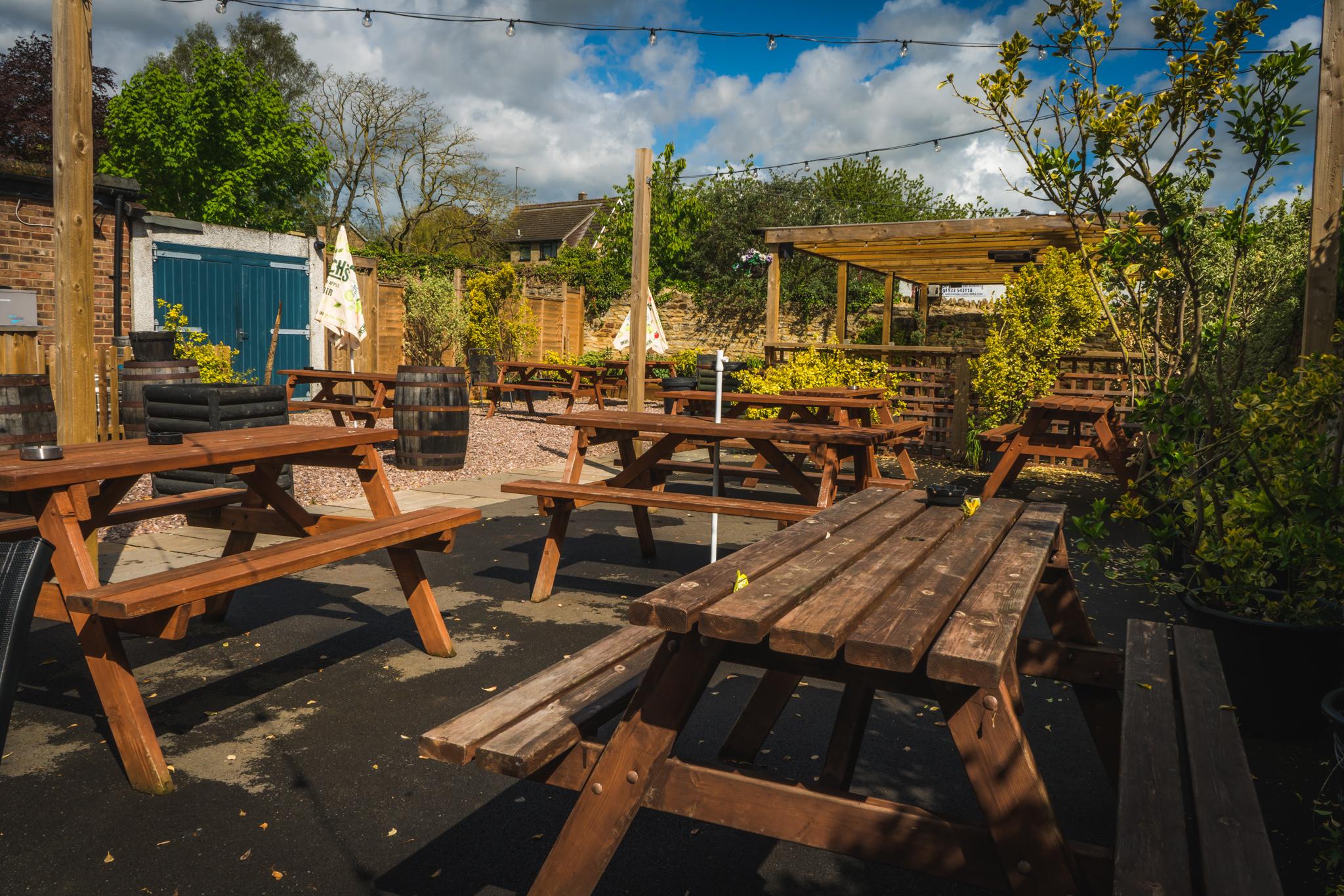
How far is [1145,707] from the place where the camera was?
2.09 metres

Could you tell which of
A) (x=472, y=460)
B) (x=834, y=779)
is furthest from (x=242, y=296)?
(x=834, y=779)

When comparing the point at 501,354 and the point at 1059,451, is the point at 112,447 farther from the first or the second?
the point at 501,354

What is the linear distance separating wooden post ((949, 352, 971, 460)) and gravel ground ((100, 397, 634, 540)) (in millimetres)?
3962

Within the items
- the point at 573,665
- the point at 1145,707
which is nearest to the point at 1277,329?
the point at 1145,707

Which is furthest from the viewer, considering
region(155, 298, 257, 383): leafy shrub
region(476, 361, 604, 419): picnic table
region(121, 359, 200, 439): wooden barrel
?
region(476, 361, 604, 419): picnic table

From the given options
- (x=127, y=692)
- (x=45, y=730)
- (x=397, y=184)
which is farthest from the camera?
(x=397, y=184)

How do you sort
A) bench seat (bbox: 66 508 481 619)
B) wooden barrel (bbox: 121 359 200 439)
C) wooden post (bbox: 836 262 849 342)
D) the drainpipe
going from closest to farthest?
bench seat (bbox: 66 508 481 619), wooden barrel (bbox: 121 359 200 439), the drainpipe, wooden post (bbox: 836 262 849 342)

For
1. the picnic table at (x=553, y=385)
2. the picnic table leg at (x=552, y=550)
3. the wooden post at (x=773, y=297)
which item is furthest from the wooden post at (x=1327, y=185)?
the picnic table at (x=553, y=385)

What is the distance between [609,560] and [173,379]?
3.81 m

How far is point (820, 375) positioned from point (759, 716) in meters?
9.21

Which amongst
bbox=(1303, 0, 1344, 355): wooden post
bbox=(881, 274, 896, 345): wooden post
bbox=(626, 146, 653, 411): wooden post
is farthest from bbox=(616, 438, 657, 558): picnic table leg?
bbox=(881, 274, 896, 345): wooden post

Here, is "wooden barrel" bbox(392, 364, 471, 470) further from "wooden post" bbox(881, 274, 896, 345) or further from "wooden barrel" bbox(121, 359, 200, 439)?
"wooden post" bbox(881, 274, 896, 345)

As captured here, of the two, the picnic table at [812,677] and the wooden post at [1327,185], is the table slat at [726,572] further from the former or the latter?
the wooden post at [1327,185]

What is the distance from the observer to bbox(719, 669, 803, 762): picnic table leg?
243cm
